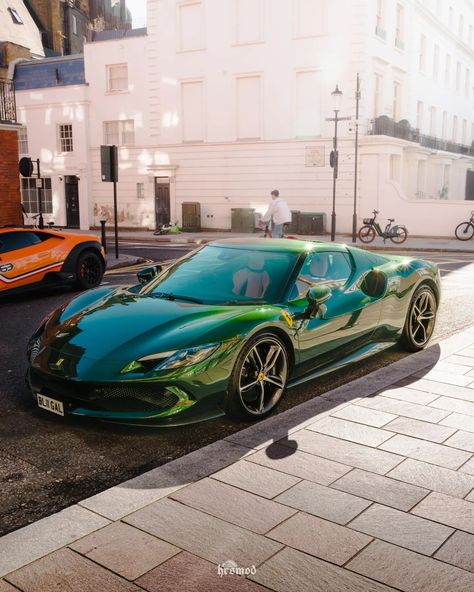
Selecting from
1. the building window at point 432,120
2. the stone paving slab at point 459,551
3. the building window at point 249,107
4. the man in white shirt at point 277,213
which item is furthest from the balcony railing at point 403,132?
the stone paving slab at point 459,551

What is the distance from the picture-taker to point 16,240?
10609 mm

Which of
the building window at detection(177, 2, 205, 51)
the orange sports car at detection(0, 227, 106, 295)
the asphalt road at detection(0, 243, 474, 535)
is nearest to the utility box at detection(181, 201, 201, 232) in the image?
the building window at detection(177, 2, 205, 51)

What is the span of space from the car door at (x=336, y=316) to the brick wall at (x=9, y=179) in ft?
43.3

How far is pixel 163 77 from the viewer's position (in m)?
31.4

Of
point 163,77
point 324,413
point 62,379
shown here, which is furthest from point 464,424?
point 163,77

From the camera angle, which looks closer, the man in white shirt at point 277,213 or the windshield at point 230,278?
the windshield at point 230,278

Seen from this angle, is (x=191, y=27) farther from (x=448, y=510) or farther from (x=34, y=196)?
(x=448, y=510)

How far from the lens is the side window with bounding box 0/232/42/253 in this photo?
1044 cm

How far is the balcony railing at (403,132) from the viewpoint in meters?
28.1

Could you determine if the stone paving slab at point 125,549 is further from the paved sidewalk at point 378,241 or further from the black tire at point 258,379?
the paved sidewalk at point 378,241

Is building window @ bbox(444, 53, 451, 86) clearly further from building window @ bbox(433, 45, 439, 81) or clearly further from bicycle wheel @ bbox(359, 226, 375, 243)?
bicycle wheel @ bbox(359, 226, 375, 243)

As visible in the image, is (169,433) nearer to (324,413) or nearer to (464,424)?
(324,413)

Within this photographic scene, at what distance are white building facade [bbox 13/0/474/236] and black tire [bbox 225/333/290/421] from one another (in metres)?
22.5

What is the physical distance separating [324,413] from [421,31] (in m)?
34.7
